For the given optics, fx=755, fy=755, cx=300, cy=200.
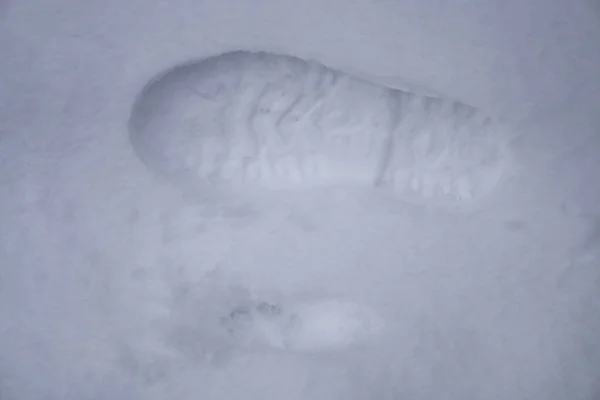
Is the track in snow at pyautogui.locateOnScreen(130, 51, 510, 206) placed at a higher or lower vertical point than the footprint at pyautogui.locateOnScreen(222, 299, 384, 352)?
higher

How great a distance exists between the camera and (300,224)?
1.94ft

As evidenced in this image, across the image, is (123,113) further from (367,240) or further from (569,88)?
(569,88)

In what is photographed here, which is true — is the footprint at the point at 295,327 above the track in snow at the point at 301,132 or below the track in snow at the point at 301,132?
below

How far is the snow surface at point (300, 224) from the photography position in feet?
1.90

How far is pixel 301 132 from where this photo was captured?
1.87ft

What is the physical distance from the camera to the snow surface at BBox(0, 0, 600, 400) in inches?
22.8

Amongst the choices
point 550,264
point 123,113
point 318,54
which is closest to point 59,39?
point 123,113

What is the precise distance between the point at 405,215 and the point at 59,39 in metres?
0.30

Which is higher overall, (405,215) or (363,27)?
(363,27)

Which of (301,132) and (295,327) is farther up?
(301,132)

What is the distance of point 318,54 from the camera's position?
60 centimetres

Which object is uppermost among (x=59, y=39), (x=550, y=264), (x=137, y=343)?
(x=59, y=39)

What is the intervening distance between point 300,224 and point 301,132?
0.24 feet

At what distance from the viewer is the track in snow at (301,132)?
563 mm
